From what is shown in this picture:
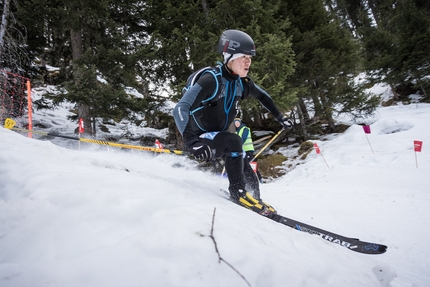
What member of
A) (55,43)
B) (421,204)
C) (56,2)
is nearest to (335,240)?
(421,204)

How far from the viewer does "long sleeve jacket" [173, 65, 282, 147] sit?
8.39 ft

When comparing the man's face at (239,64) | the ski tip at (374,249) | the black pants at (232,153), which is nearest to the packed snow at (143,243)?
the ski tip at (374,249)

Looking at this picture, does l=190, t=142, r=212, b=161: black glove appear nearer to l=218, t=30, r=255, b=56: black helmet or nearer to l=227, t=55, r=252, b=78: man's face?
l=227, t=55, r=252, b=78: man's face

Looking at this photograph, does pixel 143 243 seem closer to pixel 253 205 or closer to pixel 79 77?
pixel 253 205

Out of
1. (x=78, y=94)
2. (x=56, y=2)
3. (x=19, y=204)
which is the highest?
(x=56, y=2)

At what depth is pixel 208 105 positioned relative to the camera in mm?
2799

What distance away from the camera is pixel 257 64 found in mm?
8531

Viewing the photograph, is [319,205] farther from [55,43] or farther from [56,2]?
[55,43]

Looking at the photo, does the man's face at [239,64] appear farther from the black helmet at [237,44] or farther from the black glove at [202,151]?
the black glove at [202,151]

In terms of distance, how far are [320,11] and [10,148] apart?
53.7 feet

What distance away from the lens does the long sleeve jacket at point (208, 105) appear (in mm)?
2557

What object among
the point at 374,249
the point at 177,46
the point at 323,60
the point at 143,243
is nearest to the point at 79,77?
the point at 177,46

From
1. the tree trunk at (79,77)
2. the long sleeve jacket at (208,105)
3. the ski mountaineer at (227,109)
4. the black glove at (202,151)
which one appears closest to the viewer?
the black glove at (202,151)

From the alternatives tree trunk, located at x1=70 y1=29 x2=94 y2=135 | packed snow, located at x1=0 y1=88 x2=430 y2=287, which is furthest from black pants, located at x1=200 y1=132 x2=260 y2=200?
tree trunk, located at x1=70 y1=29 x2=94 y2=135
